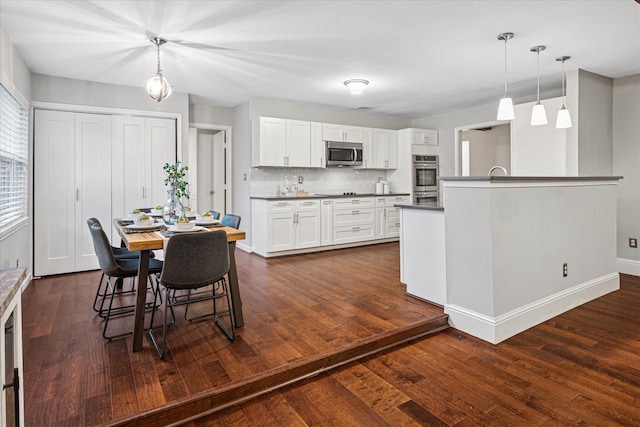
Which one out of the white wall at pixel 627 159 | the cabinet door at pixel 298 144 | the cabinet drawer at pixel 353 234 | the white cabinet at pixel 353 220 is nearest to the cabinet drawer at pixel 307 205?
the white cabinet at pixel 353 220

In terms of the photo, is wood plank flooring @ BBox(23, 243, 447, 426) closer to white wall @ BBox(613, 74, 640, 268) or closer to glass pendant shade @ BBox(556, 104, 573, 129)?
glass pendant shade @ BBox(556, 104, 573, 129)

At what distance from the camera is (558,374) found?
220 centimetres

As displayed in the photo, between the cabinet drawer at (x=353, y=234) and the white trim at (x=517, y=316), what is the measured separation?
317 centimetres

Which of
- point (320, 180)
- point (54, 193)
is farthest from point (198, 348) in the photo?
point (320, 180)

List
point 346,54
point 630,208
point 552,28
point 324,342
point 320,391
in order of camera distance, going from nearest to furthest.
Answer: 1. point 320,391
2. point 324,342
3. point 552,28
4. point 346,54
5. point 630,208

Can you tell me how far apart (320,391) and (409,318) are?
1093mm

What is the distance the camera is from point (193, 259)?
2391 millimetres

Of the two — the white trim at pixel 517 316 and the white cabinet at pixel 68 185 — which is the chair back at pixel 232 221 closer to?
the white trim at pixel 517 316

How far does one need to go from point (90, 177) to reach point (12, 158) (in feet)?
3.34

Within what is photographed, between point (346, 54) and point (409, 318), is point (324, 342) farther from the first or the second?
point (346, 54)

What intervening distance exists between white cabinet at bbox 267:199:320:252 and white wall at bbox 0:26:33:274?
283 centimetres

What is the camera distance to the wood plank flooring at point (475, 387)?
1.82 metres

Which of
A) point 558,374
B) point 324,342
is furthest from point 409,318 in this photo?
point 558,374

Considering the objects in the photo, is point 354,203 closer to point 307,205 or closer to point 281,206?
point 307,205
